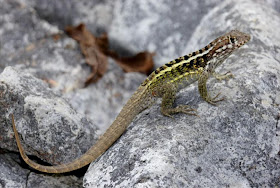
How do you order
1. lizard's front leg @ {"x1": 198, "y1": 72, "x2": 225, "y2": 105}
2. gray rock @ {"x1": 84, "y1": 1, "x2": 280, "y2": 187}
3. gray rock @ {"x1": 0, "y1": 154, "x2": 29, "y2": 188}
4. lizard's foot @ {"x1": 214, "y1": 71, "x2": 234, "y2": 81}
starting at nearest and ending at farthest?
1. gray rock @ {"x1": 84, "y1": 1, "x2": 280, "y2": 187}
2. gray rock @ {"x1": 0, "y1": 154, "x2": 29, "y2": 188}
3. lizard's front leg @ {"x1": 198, "y1": 72, "x2": 225, "y2": 105}
4. lizard's foot @ {"x1": 214, "y1": 71, "x2": 234, "y2": 81}

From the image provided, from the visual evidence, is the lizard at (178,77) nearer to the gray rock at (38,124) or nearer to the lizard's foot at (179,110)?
the lizard's foot at (179,110)

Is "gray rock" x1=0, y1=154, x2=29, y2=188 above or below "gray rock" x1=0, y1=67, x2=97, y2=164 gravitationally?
below

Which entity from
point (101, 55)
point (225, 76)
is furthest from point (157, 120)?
point (101, 55)

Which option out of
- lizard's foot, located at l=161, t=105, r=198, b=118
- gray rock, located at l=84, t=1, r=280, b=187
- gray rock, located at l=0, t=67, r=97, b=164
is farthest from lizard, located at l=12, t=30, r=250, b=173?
gray rock, located at l=0, t=67, r=97, b=164

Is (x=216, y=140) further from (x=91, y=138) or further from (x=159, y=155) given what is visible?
(x=91, y=138)

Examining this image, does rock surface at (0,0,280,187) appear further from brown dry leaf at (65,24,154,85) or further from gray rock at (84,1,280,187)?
brown dry leaf at (65,24,154,85)

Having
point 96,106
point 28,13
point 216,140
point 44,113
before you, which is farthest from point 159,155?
point 28,13

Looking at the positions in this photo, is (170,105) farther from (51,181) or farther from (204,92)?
(51,181)
